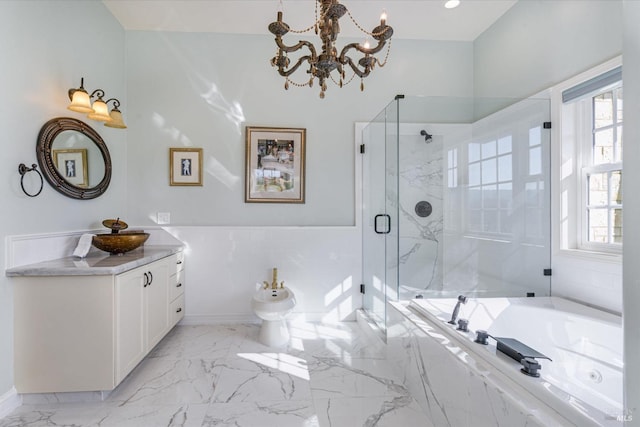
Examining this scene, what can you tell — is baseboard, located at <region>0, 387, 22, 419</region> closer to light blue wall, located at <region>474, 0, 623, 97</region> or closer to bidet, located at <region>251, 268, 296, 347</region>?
bidet, located at <region>251, 268, 296, 347</region>

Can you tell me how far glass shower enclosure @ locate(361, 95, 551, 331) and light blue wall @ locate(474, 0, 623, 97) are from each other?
0.77 ft

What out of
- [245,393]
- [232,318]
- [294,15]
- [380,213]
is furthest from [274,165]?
[245,393]

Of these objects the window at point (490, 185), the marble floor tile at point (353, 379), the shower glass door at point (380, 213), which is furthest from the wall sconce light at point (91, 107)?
the window at point (490, 185)

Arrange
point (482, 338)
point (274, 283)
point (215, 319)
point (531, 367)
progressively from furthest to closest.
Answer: point (215, 319), point (274, 283), point (482, 338), point (531, 367)

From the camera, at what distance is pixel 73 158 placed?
2293 millimetres

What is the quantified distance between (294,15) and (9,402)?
134 inches

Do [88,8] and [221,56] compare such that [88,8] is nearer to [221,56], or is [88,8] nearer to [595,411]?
[221,56]

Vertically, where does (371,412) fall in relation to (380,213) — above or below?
below

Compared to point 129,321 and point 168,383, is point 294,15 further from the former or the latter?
point 168,383

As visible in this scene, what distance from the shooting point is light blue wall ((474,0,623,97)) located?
191 cm

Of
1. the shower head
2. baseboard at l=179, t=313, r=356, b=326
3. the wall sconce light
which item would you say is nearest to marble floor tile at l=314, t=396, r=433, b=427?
baseboard at l=179, t=313, r=356, b=326

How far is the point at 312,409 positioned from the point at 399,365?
67 centimetres

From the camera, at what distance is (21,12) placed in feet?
6.08

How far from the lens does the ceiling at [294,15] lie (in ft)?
8.86
